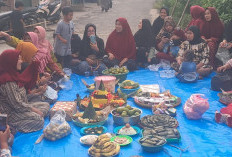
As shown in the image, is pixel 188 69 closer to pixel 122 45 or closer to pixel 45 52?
pixel 122 45

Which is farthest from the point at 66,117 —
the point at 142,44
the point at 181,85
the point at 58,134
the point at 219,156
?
the point at 142,44

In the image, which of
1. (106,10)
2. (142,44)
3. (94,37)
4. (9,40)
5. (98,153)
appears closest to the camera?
(98,153)

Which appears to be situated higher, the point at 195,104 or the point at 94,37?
the point at 94,37

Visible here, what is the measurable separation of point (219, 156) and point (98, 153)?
54.7 inches

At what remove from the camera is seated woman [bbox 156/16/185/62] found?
23.2 feet

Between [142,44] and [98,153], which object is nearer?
[98,153]

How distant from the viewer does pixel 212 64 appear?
678cm

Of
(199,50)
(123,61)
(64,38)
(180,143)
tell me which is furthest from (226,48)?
(64,38)

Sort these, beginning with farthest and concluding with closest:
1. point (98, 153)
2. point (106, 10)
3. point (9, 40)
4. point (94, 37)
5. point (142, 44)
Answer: point (106, 10), point (142, 44), point (94, 37), point (9, 40), point (98, 153)

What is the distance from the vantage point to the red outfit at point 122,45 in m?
7.16

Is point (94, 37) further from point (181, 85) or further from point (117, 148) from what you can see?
point (117, 148)

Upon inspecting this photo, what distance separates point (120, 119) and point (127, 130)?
0.27 metres

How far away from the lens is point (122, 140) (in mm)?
3777

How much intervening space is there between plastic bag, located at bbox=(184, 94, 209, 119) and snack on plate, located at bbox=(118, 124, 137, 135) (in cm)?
96
